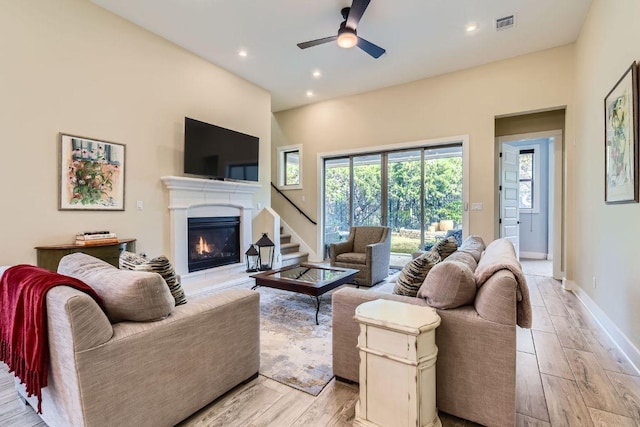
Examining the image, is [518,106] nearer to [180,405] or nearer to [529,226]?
[529,226]

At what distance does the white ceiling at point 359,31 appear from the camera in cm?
354

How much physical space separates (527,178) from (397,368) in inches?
286

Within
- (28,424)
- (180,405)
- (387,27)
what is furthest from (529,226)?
(28,424)

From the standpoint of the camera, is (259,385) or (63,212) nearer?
(259,385)

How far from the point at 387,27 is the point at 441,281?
3608 mm

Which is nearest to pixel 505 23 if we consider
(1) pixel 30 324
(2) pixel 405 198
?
(2) pixel 405 198

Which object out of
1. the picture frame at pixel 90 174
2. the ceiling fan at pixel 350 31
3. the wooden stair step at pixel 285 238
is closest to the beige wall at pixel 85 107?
the picture frame at pixel 90 174

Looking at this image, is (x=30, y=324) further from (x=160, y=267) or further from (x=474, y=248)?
(x=474, y=248)

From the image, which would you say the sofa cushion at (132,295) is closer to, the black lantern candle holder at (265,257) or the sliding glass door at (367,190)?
the black lantern candle holder at (265,257)

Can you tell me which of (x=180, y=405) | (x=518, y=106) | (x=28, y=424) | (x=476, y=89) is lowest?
(x=28, y=424)

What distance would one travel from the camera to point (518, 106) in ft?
15.3

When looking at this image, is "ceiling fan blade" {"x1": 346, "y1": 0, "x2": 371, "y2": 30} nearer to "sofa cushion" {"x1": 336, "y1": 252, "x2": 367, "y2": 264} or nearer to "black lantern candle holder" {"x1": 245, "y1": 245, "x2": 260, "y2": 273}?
"sofa cushion" {"x1": 336, "y1": 252, "x2": 367, "y2": 264}

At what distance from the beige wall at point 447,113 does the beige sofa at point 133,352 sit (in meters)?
4.50

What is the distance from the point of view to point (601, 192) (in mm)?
3137
